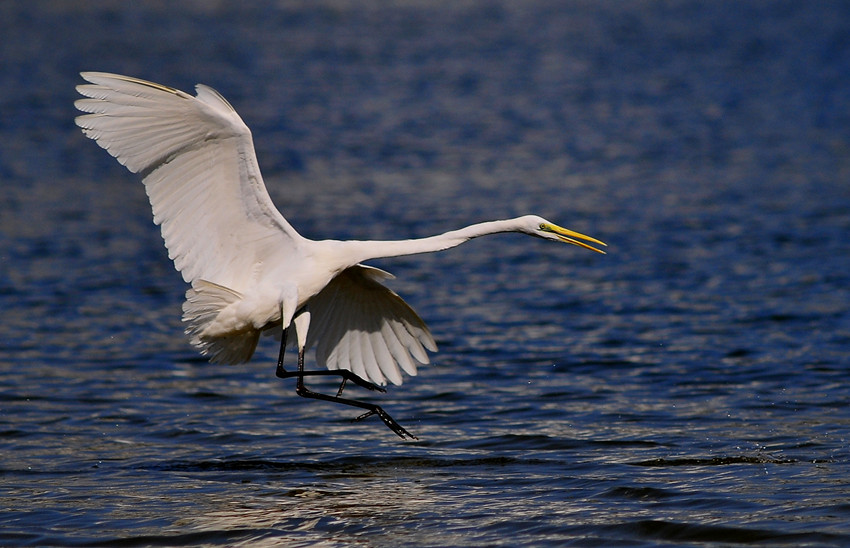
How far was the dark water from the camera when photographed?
7.80m

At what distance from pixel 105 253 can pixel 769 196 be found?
9.87m

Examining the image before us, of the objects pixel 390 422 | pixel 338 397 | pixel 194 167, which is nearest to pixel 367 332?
pixel 338 397

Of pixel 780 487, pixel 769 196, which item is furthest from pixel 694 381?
pixel 769 196

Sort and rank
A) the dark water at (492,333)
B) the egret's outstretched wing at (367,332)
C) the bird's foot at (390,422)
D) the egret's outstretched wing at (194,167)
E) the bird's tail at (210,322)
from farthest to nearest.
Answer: the egret's outstretched wing at (367,332) → the bird's foot at (390,422) → the bird's tail at (210,322) → the egret's outstretched wing at (194,167) → the dark water at (492,333)

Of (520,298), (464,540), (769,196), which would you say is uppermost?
(769,196)

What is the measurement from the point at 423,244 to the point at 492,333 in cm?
394

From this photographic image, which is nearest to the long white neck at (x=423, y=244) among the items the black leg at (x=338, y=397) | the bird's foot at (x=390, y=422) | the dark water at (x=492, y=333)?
the black leg at (x=338, y=397)

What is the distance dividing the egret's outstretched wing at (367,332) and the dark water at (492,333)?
55 centimetres

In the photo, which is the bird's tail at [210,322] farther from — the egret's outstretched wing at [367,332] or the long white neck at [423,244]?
the long white neck at [423,244]

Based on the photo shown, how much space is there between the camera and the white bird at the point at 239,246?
320 inches

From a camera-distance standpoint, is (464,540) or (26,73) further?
(26,73)

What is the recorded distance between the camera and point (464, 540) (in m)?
7.18

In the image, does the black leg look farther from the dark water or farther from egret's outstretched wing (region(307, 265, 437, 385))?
egret's outstretched wing (region(307, 265, 437, 385))

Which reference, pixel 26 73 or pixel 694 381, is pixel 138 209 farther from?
pixel 26 73
